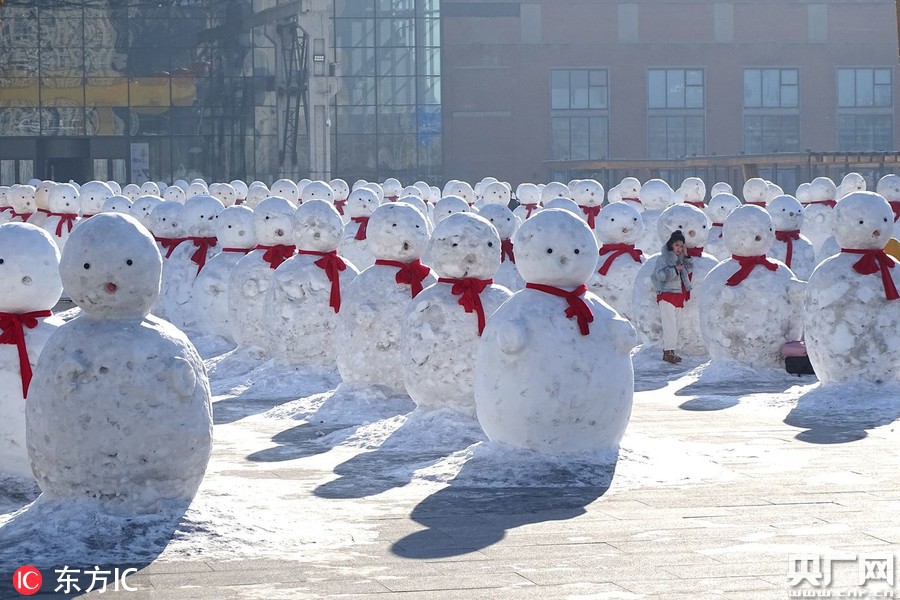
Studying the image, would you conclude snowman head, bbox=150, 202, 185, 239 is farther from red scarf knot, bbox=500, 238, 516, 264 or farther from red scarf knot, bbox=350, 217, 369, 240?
red scarf knot, bbox=500, 238, 516, 264

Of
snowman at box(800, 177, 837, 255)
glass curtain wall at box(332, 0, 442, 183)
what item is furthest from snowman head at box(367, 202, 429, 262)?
glass curtain wall at box(332, 0, 442, 183)

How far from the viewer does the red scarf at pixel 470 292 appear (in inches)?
380

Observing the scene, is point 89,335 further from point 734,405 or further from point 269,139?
point 269,139

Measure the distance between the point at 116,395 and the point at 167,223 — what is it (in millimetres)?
10145

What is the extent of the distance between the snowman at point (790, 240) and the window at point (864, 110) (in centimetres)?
3748

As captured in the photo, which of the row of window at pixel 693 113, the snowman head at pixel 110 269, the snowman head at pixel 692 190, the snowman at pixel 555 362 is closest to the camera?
the snowman head at pixel 110 269

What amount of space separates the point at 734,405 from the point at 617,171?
36.0 metres

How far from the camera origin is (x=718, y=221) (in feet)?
56.2

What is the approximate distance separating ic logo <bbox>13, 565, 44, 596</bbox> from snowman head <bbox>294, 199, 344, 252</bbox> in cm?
664

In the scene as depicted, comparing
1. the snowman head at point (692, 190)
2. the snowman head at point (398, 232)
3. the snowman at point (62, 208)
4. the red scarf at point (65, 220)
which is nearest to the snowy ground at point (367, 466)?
the snowman head at point (398, 232)

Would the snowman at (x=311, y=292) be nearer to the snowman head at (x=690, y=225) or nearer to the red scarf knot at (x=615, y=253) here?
the snowman head at (x=690, y=225)

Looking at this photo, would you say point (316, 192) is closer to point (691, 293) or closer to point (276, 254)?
point (276, 254)

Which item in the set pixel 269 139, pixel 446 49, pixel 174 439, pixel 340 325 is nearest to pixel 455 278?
pixel 340 325

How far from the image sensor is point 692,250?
1443 centimetres
